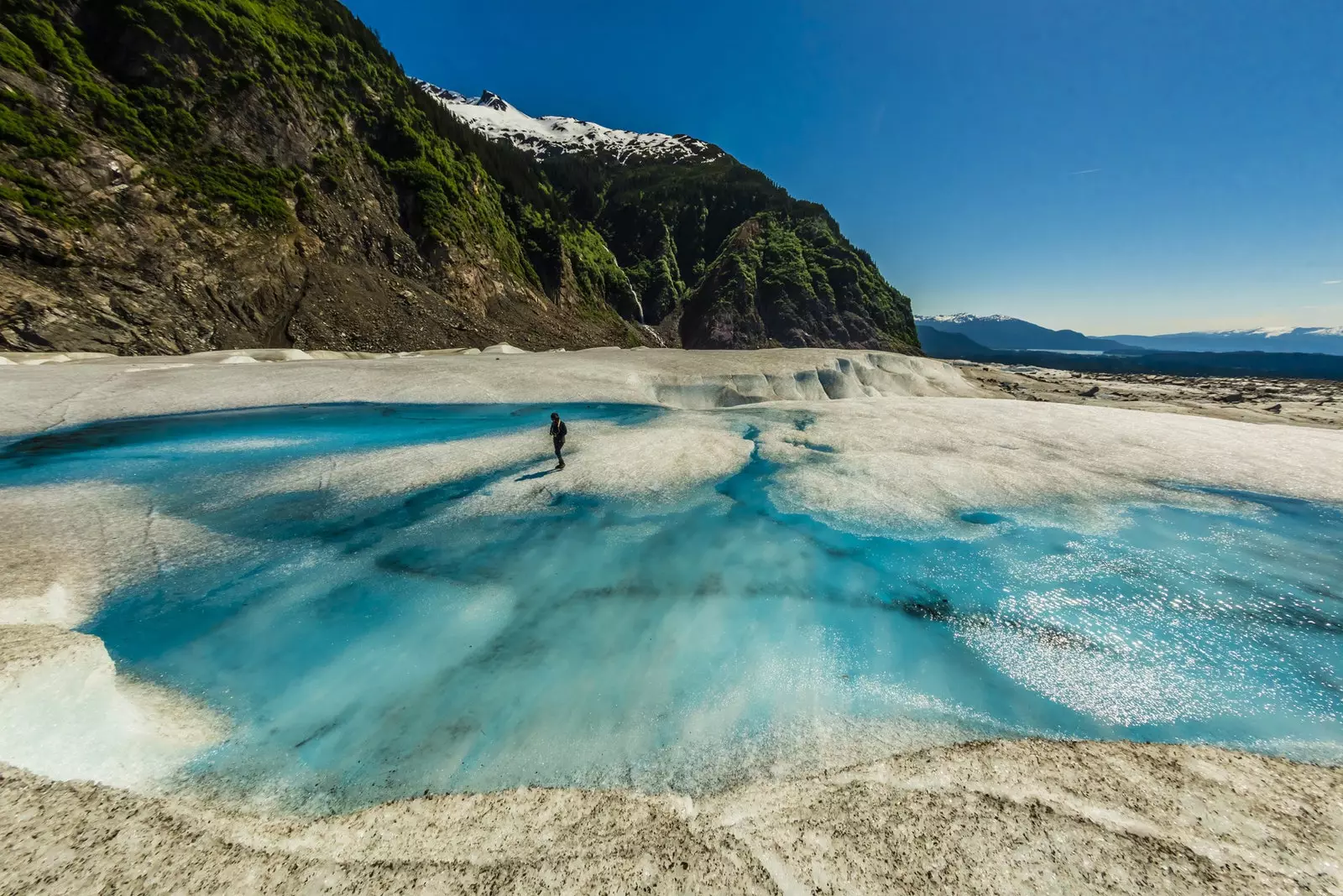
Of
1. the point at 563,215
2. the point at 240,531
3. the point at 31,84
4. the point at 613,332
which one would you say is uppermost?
the point at 563,215

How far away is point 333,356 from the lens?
36469 mm

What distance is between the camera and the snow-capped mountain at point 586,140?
519 feet

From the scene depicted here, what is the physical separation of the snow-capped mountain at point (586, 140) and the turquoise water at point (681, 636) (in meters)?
172

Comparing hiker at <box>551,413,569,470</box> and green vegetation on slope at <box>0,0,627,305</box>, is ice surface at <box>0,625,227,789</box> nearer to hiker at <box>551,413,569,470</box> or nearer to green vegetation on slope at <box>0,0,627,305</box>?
hiker at <box>551,413,569,470</box>

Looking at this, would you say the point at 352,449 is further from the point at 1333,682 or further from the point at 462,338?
the point at 462,338

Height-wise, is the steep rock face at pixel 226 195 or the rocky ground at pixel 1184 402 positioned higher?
the steep rock face at pixel 226 195

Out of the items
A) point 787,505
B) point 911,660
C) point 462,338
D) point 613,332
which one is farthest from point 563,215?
point 911,660

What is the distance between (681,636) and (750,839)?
12.8 feet

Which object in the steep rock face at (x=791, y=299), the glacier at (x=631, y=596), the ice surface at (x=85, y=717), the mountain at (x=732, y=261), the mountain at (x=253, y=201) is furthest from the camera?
the mountain at (x=732, y=261)

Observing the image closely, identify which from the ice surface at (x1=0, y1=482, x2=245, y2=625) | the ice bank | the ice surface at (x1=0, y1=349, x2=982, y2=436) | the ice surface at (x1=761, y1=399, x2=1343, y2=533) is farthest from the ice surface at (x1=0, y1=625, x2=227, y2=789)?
the ice surface at (x1=0, y1=349, x2=982, y2=436)

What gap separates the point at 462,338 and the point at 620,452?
4152cm

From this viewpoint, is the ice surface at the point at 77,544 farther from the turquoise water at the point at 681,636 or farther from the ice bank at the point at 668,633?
the turquoise water at the point at 681,636

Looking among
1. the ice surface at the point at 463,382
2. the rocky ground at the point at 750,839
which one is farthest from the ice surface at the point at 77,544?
the ice surface at the point at 463,382

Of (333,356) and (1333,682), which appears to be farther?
(333,356)
